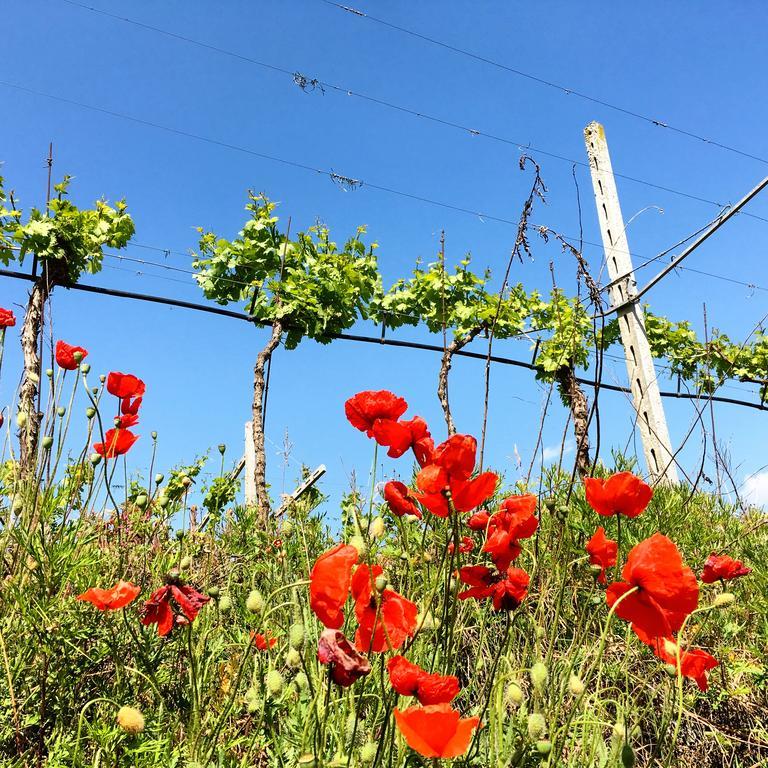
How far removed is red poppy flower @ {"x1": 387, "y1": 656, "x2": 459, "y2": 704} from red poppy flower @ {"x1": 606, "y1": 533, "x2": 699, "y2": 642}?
401mm

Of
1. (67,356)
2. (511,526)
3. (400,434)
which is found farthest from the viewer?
(67,356)

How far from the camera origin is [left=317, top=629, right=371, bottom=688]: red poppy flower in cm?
93

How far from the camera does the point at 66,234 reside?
5895 mm

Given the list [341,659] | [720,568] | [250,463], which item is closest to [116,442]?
[341,659]

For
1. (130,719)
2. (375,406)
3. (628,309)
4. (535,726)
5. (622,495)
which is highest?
(628,309)

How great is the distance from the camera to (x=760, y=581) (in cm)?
289

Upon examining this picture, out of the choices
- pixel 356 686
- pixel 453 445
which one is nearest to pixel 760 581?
pixel 356 686

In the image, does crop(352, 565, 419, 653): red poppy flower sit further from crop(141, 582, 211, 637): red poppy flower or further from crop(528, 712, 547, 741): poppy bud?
crop(141, 582, 211, 637): red poppy flower

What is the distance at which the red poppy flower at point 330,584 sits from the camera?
3.34 ft

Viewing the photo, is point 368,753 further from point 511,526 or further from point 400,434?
point 400,434

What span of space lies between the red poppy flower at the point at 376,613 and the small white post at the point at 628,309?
5.93 metres

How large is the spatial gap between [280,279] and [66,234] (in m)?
2.04

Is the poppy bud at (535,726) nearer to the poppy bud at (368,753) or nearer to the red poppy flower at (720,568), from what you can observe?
the poppy bud at (368,753)

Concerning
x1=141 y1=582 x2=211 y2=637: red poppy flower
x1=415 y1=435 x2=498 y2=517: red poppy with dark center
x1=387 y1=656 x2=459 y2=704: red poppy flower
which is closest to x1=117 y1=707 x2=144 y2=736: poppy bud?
x1=141 y1=582 x2=211 y2=637: red poppy flower
